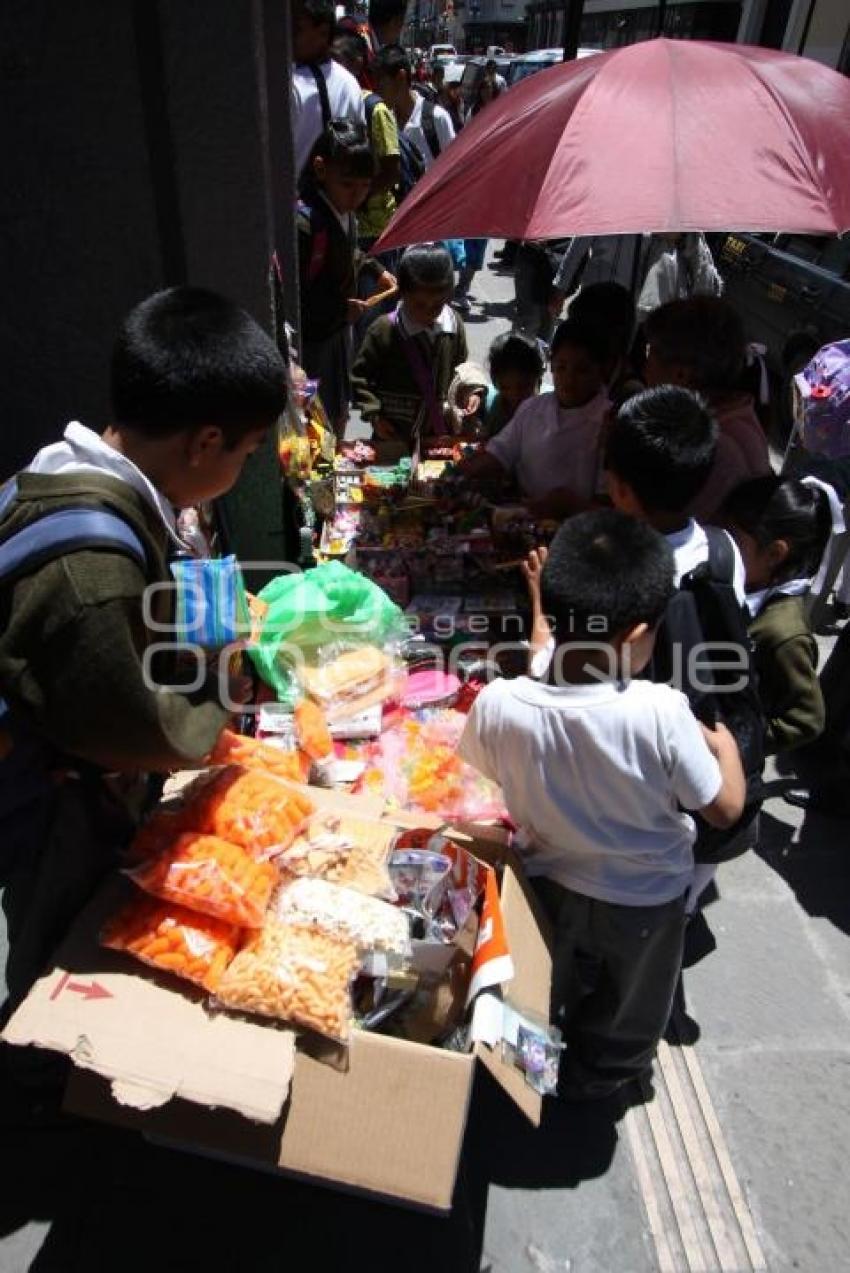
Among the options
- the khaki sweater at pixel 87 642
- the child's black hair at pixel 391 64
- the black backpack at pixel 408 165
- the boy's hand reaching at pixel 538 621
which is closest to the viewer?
the khaki sweater at pixel 87 642

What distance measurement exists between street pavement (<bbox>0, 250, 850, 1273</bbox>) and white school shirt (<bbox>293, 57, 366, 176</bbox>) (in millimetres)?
4628

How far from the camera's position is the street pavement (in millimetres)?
1935

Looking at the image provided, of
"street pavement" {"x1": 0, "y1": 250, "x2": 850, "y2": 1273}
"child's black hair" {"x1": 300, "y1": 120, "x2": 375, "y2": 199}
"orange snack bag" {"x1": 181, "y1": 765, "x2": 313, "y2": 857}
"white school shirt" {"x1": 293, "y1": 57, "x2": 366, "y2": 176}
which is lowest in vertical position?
"street pavement" {"x1": 0, "y1": 250, "x2": 850, "y2": 1273}

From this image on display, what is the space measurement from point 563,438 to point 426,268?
1230 millimetres

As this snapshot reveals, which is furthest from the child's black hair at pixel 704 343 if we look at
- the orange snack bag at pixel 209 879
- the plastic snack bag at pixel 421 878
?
the orange snack bag at pixel 209 879

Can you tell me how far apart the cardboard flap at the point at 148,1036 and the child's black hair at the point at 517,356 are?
306 centimetres

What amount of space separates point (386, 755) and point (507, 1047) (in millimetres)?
1074

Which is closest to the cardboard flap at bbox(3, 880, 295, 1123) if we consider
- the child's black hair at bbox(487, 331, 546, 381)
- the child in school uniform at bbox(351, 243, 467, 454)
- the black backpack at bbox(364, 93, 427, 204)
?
the child in school uniform at bbox(351, 243, 467, 454)

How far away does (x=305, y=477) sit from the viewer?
3.49m

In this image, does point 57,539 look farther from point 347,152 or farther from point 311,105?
point 311,105

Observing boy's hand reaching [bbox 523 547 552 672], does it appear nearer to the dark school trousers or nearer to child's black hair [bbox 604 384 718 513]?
child's black hair [bbox 604 384 718 513]

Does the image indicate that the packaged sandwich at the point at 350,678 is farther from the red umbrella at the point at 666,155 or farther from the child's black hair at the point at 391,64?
the child's black hair at the point at 391,64

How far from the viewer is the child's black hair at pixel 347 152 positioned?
4.09 meters

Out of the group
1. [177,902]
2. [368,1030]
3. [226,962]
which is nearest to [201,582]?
[177,902]
